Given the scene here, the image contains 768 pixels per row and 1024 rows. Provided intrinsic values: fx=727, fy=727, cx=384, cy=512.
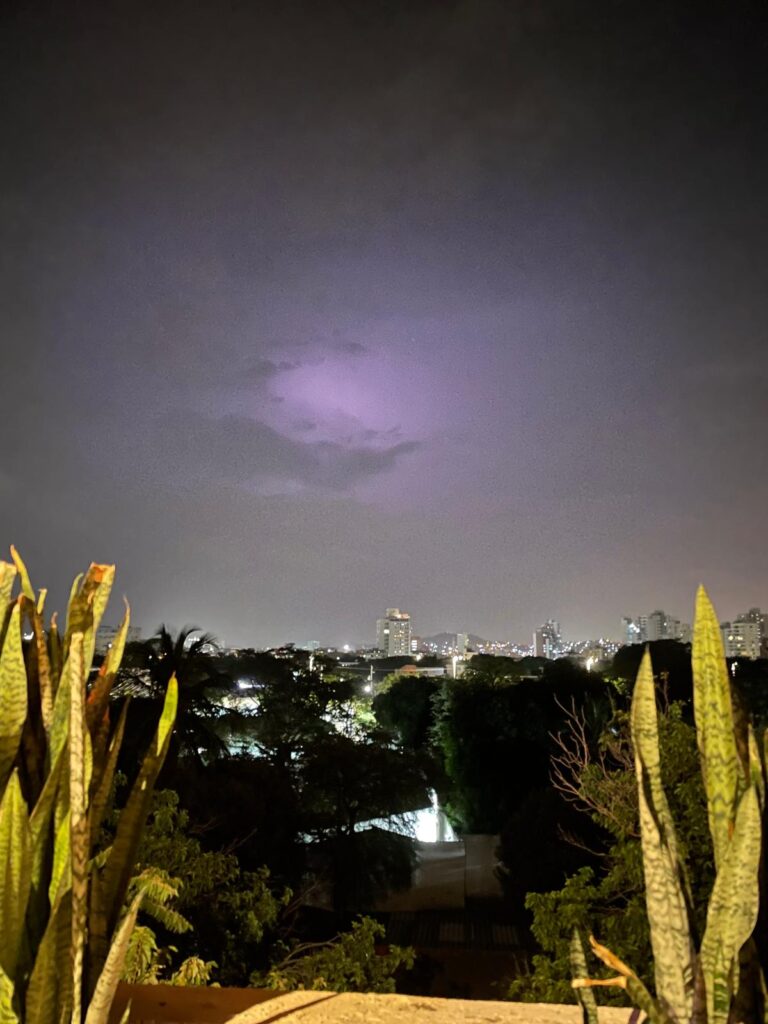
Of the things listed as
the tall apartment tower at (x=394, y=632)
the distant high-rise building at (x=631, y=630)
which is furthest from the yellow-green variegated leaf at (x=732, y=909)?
the tall apartment tower at (x=394, y=632)

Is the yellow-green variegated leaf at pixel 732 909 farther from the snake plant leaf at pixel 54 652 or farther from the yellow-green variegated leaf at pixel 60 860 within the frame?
the snake plant leaf at pixel 54 652

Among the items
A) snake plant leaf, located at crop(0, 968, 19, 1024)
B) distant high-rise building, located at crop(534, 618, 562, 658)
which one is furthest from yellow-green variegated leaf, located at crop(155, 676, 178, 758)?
distant high-rise building, located at crop(534, 618, 562, 658)

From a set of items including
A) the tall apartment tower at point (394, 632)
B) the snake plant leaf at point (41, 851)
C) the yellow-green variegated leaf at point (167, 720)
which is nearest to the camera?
the snake plant leaf at point (41, 851)

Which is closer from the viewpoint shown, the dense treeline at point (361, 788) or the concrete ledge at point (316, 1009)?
the concrete ledge at point (316, 1009)

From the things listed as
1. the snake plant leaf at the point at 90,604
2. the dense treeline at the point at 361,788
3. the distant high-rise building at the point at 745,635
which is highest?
the distant high-rise building at the point at 745,635

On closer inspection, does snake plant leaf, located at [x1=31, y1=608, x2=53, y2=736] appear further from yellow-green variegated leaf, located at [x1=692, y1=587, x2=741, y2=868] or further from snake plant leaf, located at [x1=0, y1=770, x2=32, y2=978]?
yellow-green variegated leaf, located at [x1=692, y1=587, x2=741, y2=868]

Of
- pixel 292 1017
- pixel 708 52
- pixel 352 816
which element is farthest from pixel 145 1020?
pixel 352 816

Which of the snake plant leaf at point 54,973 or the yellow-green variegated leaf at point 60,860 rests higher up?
the yellow-green variegated leaf at point 60,860

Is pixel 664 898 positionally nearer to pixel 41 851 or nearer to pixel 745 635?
pixel 41 851
